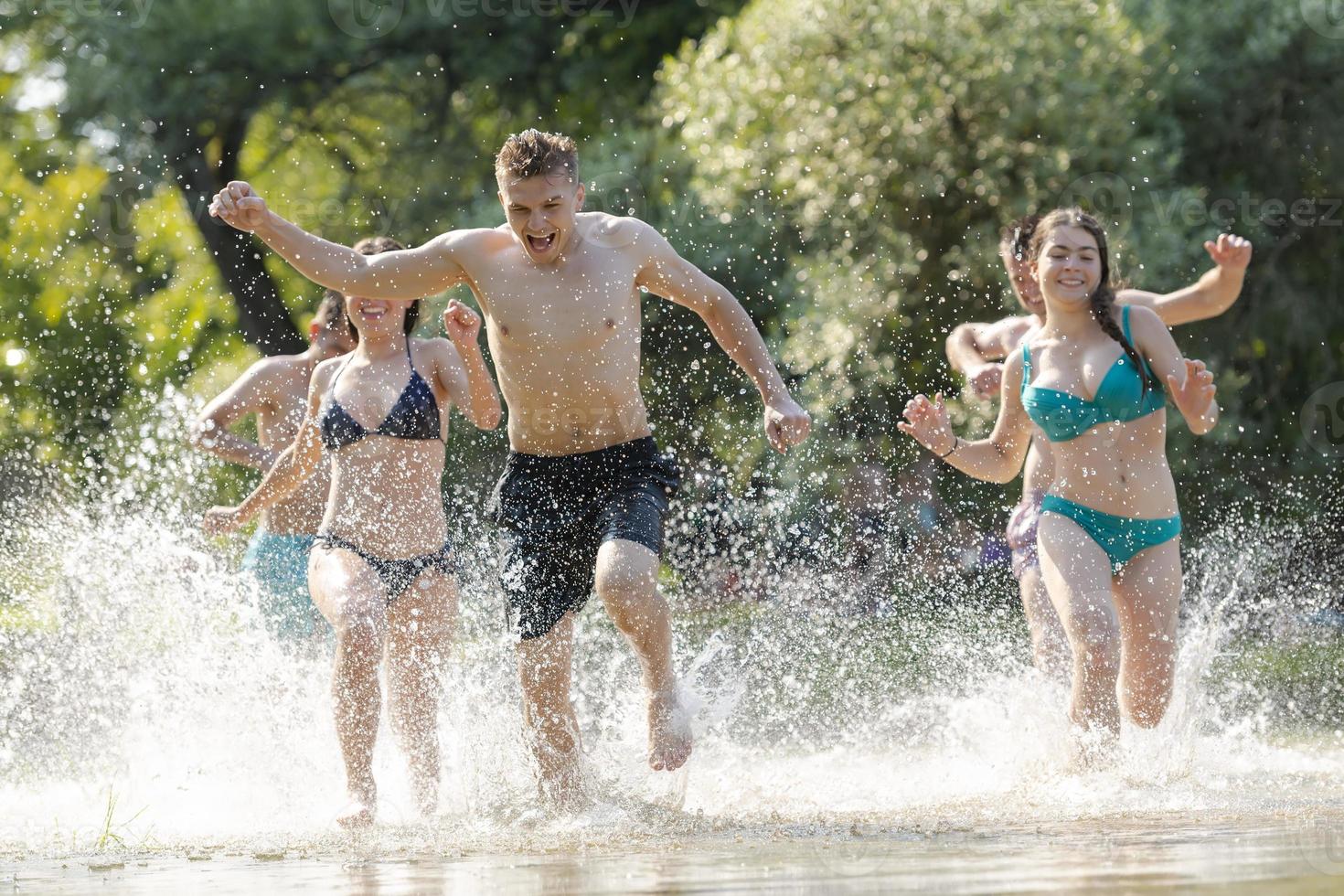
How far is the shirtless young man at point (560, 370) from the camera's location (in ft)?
18.0

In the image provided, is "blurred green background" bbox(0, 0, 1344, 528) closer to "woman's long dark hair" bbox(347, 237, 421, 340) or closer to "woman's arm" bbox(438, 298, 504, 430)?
"woman's long dark hair" bbox(347, 237, 421, 340)

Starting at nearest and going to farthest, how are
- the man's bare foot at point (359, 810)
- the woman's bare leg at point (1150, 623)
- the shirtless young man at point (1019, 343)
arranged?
the man's bare foot at point (359, 810), the woman's bare leg at point (1150, 623), the shirtless young man at point (1019, 343)

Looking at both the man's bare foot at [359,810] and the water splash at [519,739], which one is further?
the man's bare foot at [359,810]

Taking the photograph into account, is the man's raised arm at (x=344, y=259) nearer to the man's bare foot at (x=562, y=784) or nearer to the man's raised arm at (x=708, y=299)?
the man's raised arm at (x=708, y=299)

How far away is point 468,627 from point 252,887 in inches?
244

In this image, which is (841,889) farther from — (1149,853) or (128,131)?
(128,131)

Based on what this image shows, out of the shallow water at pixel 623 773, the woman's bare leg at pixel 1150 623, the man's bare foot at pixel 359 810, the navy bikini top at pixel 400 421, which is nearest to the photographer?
the shallow water at pixel 623 773

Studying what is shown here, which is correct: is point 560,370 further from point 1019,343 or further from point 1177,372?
point 1177,372

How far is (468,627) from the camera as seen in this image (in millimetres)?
10188

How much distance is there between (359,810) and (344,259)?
5.12 feet

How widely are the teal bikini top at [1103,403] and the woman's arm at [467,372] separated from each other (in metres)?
1.70

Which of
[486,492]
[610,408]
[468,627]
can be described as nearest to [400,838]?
[610,408]

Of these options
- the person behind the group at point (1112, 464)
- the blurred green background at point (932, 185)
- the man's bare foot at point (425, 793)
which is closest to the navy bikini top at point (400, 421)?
the man's bare foot at point (425, 793)

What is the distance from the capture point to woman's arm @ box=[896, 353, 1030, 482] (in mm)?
6164
